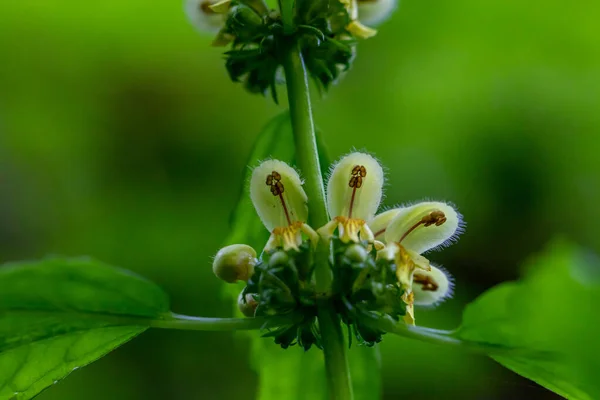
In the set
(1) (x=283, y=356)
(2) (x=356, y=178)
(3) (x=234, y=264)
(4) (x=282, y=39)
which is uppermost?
(4) (x=282, y=39)

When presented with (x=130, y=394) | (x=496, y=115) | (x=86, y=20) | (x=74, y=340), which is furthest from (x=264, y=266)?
(x=86, y=20)

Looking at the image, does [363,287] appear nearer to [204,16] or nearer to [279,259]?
[279,259]

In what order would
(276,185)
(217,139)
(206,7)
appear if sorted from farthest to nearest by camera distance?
(217,139) < (206,7) < (276,185)

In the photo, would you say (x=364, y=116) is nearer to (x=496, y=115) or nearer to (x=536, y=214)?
(x=496, y=115)

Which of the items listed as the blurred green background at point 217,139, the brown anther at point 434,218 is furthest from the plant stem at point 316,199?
the blurred green background at point 217,139

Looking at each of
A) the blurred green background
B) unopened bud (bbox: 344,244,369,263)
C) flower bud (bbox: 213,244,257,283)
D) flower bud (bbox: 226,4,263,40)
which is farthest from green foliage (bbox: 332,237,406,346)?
the blurred green background

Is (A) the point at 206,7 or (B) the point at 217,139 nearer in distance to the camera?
(A) the point at 206,7

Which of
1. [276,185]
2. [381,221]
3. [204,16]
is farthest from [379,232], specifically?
[204,16]
